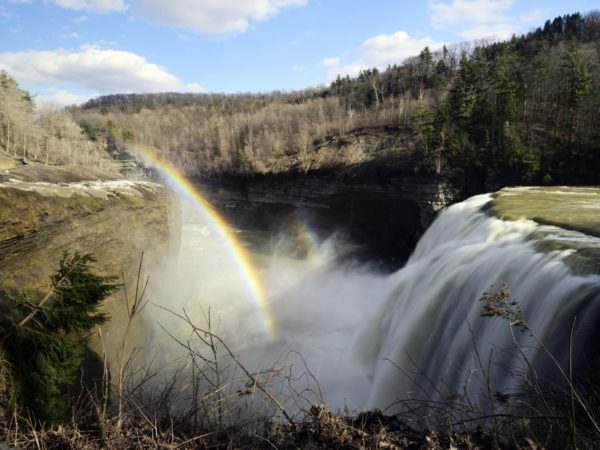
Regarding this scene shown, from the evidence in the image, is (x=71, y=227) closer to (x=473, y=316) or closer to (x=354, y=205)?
(x=473, y=316)

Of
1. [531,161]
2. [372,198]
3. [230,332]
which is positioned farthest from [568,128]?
[230,332]

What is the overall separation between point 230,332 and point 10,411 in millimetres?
14979

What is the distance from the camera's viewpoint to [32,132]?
54.2 metres

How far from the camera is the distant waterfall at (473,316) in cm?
610

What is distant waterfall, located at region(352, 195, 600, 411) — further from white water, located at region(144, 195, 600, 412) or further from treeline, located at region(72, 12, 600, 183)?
treeline, located at region(72, 12, 600, 183)

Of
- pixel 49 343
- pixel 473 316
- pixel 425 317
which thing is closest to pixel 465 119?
pixel 425 317

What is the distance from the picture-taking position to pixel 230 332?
20.3 m

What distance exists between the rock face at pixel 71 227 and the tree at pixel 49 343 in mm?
4261

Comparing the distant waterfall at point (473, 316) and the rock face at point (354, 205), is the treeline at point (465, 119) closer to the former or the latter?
the rock face at point (354, 205)

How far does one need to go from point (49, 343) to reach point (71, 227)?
901cm

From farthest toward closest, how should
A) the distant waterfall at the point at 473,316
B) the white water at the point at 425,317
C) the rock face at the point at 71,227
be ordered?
the rock face at the point at 71,227 < the white water at the point at 425,317 < the distant waterfall at the point at 473,316

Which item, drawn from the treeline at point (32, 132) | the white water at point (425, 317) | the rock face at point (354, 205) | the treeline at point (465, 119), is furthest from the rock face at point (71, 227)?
the treeline at point (32, 132)

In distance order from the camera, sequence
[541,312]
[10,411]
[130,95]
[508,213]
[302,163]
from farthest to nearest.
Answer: [130,95]
[302,163]
[508,213]
[541,312]
[10,411]

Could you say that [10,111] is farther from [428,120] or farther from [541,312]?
[541,312]
